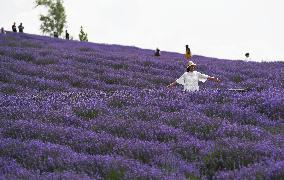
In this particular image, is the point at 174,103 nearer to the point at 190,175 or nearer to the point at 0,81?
the point at 190,175

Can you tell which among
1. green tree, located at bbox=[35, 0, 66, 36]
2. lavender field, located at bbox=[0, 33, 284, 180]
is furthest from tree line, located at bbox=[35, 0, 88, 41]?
lavender field, located at bbox=[0, 33, 284, 180]

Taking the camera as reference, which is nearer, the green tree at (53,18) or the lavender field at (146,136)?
the lavender field at (146,136)

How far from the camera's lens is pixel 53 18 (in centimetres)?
6681

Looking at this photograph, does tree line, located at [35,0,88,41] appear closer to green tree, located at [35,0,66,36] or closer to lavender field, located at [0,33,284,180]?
green tree, located at [35,0,66,36]

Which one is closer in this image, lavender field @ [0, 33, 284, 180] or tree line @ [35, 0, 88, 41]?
lavender field @ [0, 33, 284, 180]

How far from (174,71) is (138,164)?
51.2ft

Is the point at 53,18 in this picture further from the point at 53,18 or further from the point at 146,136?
the point at 146,136

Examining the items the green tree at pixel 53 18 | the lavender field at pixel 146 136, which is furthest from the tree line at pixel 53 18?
the lavender field at pixel 146 136

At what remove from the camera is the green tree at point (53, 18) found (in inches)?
2584

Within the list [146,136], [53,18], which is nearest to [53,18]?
[53,18]

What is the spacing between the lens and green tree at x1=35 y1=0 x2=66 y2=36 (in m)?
65.6

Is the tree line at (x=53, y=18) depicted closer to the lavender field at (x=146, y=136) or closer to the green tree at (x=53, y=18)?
the green tree at (x=53, y=18)

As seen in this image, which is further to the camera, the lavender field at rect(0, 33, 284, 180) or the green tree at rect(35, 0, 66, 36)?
the green tree at rect(35, 0, 66, 36)

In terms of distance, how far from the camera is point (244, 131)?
25.2 feet
